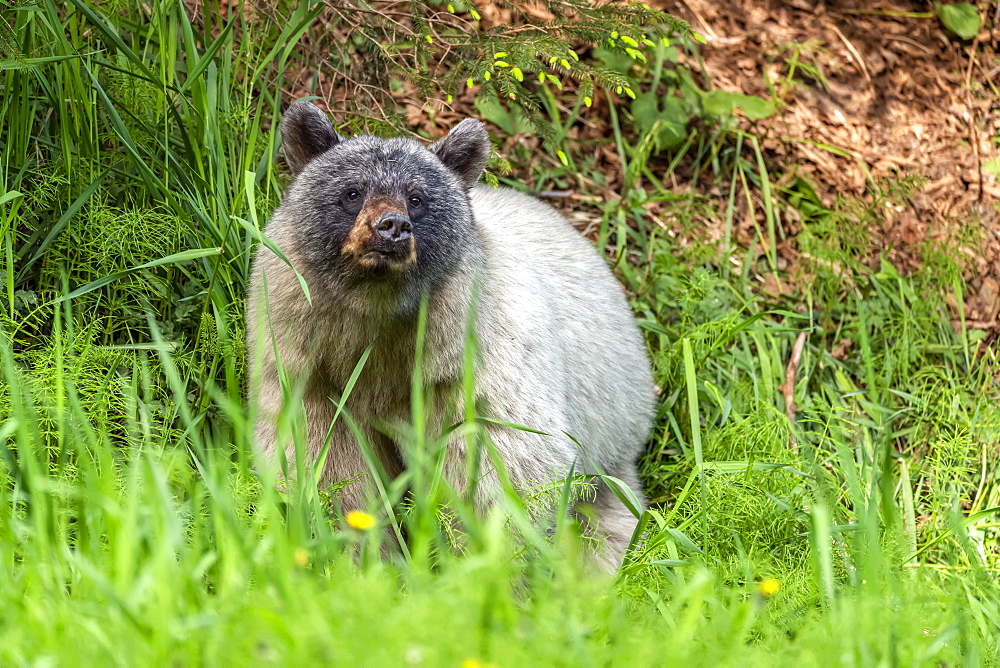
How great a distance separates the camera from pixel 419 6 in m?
4.80

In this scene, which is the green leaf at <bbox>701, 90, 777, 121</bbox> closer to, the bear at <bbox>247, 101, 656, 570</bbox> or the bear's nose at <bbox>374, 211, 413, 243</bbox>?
the bear at <bbox>247, 101, 656, 570</bbox>

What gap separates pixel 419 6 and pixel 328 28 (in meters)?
0.59

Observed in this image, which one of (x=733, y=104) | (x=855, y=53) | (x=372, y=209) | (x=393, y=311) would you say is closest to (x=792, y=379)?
(x=733, y=104)

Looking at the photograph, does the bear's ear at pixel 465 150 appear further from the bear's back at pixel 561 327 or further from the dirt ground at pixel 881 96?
the dirt ground at pixel 881 96

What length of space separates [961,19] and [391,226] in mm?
5194

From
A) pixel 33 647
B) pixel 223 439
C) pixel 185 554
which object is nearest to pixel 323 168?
pixel 223 439

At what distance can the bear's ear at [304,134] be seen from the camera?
406 centimetres

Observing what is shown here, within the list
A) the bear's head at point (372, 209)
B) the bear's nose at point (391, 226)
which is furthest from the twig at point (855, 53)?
the bear's nose at point (391, 226)

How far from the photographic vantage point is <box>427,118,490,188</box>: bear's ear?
167 inches

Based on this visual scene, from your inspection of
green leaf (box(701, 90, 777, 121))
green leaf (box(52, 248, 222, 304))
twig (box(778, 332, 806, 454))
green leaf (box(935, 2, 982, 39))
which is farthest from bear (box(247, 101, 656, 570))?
green leaf (box(935, 2, 982, 39))

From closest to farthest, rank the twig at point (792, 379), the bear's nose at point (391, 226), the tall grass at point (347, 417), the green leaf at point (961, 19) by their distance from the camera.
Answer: the tall grass at point (347, 417) < the bear's nose at point (391, 226) < the twig at point (792, 379) < the green leaf at point (961, 19)

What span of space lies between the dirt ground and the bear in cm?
298

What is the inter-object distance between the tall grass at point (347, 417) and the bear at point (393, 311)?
256mm

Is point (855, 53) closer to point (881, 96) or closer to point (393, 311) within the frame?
point (881, 96)
